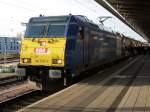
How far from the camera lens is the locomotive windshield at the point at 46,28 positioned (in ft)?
51.9

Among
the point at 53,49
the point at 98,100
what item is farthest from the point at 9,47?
the point at 98,100

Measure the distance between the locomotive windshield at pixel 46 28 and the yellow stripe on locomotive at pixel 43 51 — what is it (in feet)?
0.93

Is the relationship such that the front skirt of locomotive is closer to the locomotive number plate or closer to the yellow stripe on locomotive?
the yellow stripe on locomotive

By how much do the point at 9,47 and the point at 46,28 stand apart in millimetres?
35266

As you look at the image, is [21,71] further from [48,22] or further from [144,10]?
[144,10]

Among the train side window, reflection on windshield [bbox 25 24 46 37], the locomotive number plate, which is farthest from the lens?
the train side window

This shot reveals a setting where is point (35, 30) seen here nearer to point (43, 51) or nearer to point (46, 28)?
point (46, 28)

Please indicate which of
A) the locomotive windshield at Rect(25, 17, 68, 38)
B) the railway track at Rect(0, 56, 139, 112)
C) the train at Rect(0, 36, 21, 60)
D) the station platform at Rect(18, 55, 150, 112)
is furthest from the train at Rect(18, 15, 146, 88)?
the train at Rect(0, 36, 21, 60)

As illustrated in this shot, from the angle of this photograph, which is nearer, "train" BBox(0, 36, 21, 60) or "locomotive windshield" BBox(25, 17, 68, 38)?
"locomotive windshield" BBox(25, 17, 68, 38)

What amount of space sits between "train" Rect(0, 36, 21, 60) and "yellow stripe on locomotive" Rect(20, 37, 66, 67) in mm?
31363

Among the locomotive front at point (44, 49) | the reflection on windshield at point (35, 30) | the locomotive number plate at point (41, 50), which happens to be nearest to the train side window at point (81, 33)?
the locomotive front at point (44, 49)

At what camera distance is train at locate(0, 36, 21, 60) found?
1874 inches

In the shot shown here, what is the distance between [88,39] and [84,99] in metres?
6.82

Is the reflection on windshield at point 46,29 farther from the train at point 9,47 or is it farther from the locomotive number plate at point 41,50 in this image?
the train at point 9,47
